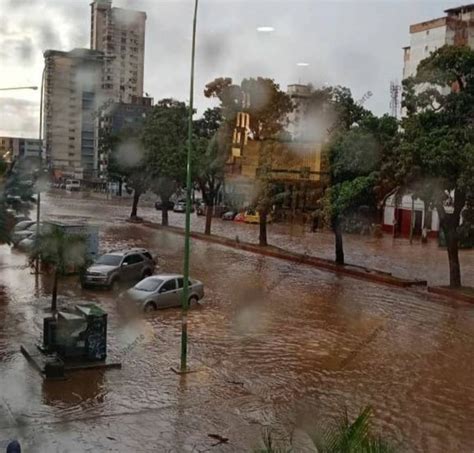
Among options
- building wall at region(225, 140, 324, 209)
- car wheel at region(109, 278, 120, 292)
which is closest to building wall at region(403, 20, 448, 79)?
building wall at region(225, 140, 324, 209)

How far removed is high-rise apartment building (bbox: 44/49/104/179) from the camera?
31.0 feet

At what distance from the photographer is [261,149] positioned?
18312mm

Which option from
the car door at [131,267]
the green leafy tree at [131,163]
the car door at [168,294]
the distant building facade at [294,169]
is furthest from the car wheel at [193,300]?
the green leafy tree at [131,163]

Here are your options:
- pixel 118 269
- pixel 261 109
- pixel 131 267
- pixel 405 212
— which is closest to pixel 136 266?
A: pixel 131 267

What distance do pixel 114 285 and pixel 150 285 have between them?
2.45 metres

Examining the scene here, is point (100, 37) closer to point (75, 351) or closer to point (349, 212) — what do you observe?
point (75, 351)

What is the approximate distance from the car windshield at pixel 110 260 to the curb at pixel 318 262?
635 cm

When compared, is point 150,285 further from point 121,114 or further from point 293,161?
point 121,114

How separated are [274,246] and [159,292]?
12.2 meters

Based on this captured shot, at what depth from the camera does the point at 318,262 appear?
20438 mm

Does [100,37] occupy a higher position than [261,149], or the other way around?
[100,37]

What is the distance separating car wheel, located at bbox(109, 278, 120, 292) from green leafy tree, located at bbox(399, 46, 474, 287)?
637 cm

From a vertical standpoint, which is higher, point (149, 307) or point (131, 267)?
point (131, 267)

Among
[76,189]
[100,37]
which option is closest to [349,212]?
[100,37]
